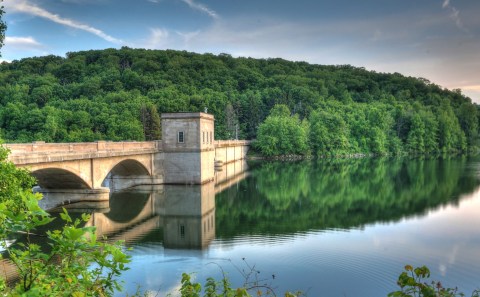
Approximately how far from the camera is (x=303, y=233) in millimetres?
22750

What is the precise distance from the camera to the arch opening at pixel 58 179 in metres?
27.5

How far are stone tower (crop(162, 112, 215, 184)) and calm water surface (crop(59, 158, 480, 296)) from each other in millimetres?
1677

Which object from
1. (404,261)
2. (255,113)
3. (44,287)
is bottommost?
(404,261)

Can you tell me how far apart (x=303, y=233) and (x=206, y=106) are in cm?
7614

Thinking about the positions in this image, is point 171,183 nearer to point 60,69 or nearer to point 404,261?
point 404,261

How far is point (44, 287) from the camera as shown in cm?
382

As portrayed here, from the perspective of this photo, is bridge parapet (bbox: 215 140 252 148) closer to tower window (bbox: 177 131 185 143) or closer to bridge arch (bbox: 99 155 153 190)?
tower window (bbox: 177 131 185 143)

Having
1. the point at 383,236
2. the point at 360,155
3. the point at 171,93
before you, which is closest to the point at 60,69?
the point at 171,93

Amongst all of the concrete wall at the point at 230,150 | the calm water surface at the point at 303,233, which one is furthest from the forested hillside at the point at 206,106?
the calm water surface at the point at 303,233

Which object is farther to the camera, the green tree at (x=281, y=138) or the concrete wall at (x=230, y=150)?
the green tree at (x=281, y=138)

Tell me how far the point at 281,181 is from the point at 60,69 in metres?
86.1

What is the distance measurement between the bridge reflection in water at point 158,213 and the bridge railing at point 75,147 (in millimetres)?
3999

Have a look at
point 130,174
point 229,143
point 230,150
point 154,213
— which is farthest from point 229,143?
point 154,213

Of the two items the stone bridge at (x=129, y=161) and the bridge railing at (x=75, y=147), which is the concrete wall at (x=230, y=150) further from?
the bridge railing at (x=75, y=147)
